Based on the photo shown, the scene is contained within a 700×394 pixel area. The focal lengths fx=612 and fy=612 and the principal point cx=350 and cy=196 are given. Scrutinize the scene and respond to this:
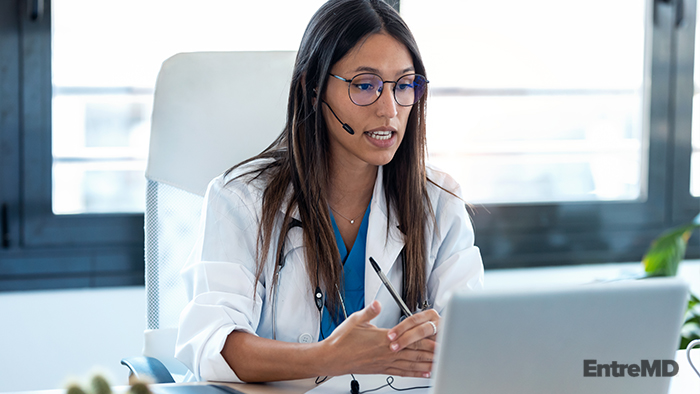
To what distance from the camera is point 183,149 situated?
1.40m

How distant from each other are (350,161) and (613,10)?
1502mm

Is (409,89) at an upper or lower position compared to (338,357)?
upper

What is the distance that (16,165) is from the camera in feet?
6.31

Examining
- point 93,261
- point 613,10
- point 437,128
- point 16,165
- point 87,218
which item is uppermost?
point 613,10

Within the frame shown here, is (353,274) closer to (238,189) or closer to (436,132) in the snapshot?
(238,189)

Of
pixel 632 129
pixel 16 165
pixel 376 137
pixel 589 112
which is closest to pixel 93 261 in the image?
pixel 16 165

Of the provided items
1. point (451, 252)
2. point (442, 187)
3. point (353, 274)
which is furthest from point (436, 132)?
point (353, 274)

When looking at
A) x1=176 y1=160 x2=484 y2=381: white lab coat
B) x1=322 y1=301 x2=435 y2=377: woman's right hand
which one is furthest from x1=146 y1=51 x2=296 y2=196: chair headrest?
x1=322 y1=301 x2=435 y2=377: woman's right hand

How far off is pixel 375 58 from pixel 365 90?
70 mm

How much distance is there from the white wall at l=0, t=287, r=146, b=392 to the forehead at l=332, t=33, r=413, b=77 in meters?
1.17

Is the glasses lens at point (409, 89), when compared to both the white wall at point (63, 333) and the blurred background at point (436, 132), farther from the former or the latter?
the white wall at point (63, 333)

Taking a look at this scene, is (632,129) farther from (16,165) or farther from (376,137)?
(16,165)

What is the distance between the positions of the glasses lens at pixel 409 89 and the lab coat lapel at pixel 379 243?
0.22m

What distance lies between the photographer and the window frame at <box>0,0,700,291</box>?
1.90 meters
